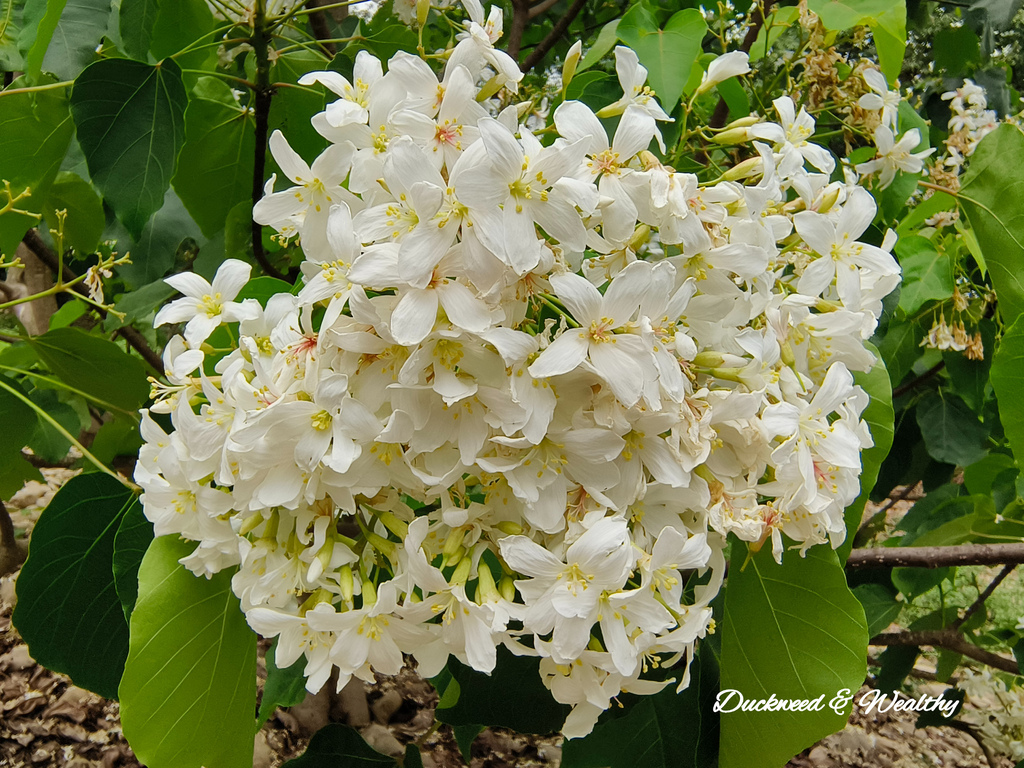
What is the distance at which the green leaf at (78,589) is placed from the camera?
87cm

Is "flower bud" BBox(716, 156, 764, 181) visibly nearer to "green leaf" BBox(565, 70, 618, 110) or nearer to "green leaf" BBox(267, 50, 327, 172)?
"green leaf" BBox(565, 70, 618, 110)

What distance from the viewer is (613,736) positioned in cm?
88

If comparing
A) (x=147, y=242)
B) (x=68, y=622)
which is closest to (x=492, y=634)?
(x=68, y=622)

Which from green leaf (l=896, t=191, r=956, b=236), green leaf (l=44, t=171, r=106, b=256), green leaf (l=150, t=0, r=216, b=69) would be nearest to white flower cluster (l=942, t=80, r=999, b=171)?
green leaf (l=896, t=191, r=956, b=236)

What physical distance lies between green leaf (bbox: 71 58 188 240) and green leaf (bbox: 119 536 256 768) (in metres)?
0.38

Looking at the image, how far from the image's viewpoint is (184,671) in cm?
69

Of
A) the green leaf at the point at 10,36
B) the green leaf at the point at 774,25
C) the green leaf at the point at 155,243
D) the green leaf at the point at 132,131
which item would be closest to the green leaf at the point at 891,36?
the green leaf at the point at 774,25

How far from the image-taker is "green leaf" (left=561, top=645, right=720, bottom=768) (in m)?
0.84

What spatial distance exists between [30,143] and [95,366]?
0.30m

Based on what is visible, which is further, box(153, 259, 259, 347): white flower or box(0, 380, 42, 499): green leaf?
box(0, 380, 42, 499): green leaf

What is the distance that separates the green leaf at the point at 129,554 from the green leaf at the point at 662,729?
0.54 meters

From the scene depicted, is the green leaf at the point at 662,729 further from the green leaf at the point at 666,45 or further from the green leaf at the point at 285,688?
the green leaf at the point at 666,45

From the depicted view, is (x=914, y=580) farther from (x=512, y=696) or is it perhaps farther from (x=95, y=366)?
(x=95, y=366)

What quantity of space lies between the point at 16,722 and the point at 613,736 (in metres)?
1.35
